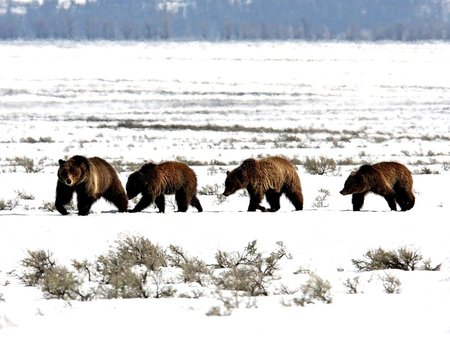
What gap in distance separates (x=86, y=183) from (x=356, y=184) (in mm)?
3473

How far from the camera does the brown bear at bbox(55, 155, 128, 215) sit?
1095 centimetres

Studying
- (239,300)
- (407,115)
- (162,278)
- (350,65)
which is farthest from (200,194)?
(350,65)

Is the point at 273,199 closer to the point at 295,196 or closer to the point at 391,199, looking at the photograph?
the point at 295,196

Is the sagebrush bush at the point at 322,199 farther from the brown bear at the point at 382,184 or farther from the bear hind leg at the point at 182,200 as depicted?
the bear hind leg at the point at 182,200

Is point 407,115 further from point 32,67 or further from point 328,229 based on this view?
point 32,67

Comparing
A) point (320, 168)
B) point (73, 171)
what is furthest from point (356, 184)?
point (320, 168)

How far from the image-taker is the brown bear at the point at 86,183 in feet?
35.9

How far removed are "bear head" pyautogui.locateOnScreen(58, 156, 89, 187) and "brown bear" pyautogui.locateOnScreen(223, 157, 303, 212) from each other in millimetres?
1949

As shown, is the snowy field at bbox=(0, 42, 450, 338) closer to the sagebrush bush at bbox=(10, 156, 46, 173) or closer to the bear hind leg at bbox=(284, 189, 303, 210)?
the sagebrush bush at bbox=(10, 156, 46, 173)

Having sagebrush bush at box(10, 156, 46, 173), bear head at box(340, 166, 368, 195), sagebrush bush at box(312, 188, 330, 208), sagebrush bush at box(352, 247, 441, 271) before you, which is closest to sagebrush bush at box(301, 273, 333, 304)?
sagebrush bush at box(352, 247, 441, 271)

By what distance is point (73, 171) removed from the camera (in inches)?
431

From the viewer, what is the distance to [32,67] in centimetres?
8025

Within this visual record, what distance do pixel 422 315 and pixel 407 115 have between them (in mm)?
38030

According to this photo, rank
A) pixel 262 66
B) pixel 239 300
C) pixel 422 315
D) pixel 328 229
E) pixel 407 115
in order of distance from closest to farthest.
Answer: pixel 422 315, pixel 239 300, pixel 328 229, pixel 407 115, pixel 262 66
